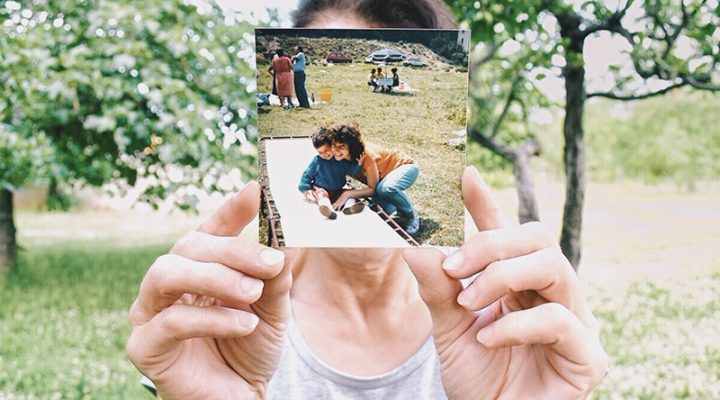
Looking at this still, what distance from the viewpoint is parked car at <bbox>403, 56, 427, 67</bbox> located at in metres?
0.80

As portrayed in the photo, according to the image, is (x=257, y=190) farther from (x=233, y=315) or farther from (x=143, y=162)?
(x=143, y=162)

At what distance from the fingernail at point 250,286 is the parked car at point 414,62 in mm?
311

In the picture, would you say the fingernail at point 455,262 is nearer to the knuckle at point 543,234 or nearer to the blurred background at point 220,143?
the knuckle at point 543,234

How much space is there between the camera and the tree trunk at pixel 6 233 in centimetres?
386

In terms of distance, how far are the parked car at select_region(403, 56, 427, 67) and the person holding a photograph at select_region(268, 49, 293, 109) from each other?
13cm

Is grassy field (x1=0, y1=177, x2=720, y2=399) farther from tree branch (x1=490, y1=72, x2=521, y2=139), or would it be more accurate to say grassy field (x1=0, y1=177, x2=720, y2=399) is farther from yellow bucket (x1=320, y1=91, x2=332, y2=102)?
yellow bucket (x1=320, y1=91, x2=332, y2=102)

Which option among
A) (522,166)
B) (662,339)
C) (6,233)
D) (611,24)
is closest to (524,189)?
(522,166)

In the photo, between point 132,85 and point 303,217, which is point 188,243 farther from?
point 132,85

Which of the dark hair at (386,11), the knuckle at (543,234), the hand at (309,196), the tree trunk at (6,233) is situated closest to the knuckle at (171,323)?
the hand at (309,196)

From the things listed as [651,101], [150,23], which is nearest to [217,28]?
[150,23]

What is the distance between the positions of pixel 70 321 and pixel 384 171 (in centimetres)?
301

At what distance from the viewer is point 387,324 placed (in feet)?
4.50

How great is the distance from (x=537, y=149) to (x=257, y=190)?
8.85 ft

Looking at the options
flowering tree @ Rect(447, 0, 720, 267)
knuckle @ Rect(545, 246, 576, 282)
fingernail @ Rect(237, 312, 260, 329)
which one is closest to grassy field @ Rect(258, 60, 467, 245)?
knuckle @ Rect(545, 246, 576, 282)
